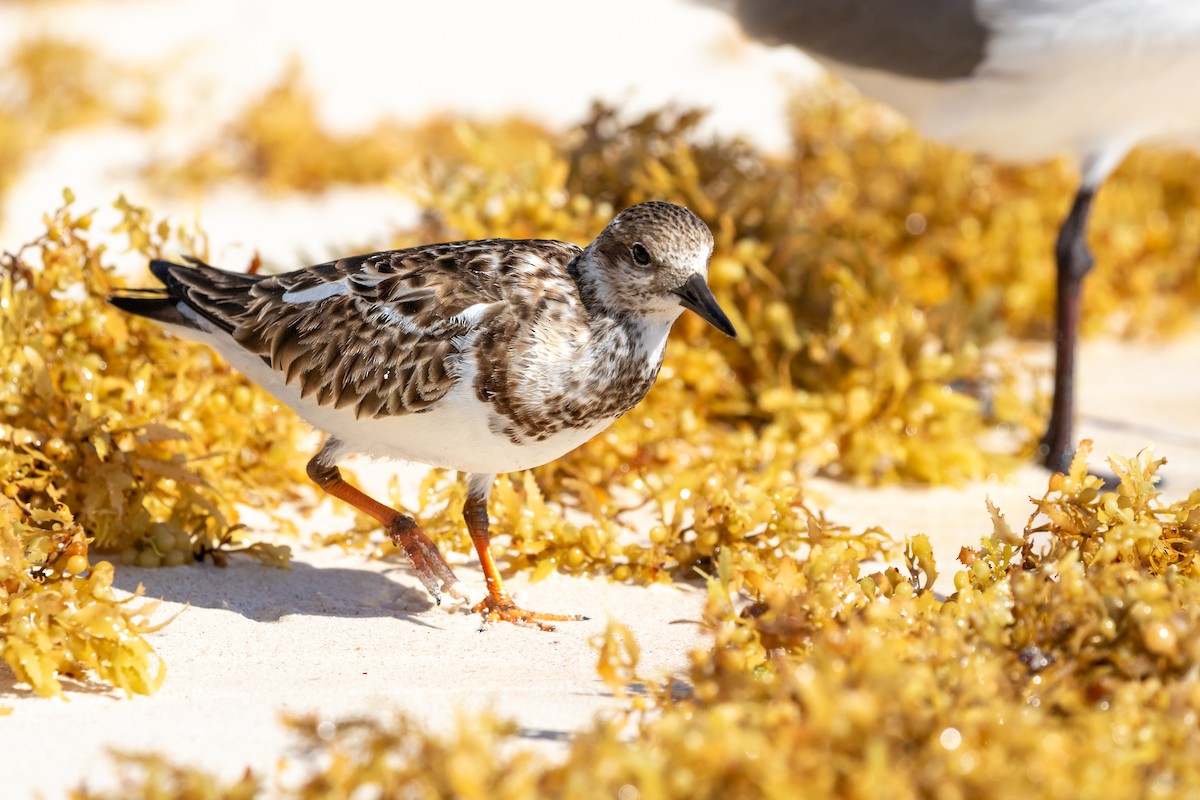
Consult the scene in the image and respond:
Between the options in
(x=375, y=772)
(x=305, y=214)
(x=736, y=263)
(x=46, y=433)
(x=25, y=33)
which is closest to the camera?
(x=375, y=772)

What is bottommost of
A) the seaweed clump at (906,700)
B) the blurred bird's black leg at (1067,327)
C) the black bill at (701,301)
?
the seaweed clump at (906,700)

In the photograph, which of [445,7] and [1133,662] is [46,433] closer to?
[1133,662]

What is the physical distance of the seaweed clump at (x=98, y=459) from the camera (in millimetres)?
3338

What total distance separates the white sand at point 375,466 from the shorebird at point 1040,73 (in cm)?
118

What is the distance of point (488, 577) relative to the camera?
420 cm

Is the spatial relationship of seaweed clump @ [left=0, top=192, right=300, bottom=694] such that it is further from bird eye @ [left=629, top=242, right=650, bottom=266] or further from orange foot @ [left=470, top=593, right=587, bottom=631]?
bird eye @ [left=629, top=242, right=650, bottom=266]

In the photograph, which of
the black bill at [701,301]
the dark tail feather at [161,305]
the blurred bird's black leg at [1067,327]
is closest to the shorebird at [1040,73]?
the blurred bird's black leg at [1067,327]

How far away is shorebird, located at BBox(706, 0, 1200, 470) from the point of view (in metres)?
5.19

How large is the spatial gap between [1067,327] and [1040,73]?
1.11m

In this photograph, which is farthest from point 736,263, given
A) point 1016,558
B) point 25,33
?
point 25,33

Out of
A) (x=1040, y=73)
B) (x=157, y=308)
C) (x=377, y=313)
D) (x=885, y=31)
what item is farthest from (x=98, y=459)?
(x=1040, y=73)

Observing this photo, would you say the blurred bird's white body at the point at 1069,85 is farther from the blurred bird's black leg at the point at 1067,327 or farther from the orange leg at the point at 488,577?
the orange leg at the point at 488,577

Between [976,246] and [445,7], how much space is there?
8048 millimetres

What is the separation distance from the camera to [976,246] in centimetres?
750
